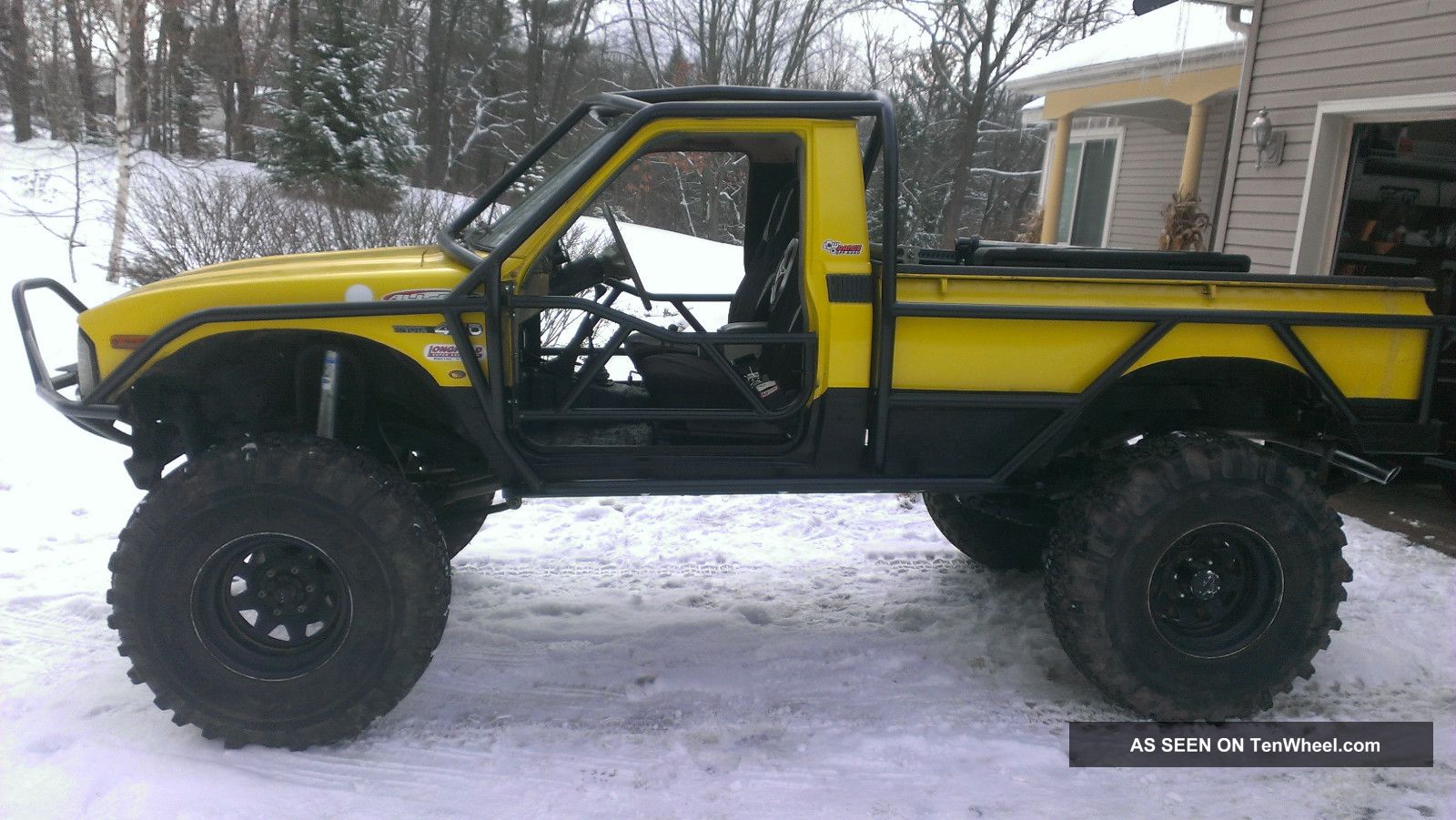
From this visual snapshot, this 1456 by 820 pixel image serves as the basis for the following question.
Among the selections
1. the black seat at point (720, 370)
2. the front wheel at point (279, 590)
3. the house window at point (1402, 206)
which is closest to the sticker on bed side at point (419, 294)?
the front wheel at point (279, 590)

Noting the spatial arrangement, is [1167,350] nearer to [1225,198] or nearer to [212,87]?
[1225,198]

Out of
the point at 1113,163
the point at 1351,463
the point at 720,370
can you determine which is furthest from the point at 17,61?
the point at 1351,463

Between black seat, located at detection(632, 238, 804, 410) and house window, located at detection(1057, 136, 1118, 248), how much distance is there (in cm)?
1340

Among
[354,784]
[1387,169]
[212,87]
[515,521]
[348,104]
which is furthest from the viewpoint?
[212,87]

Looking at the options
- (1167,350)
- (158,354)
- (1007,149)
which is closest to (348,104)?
(158,354)

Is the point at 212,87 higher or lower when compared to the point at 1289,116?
higher

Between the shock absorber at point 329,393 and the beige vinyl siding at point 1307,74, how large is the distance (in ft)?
23.4

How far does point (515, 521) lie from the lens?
525 cm

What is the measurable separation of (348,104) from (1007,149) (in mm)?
24119

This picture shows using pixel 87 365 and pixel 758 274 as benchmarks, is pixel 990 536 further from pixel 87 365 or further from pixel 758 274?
pixel 87 365

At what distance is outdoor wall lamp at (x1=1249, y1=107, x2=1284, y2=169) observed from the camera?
24.9 feet

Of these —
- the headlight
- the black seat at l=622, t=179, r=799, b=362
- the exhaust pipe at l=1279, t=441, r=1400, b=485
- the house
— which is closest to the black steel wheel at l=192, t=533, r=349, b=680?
the headlight

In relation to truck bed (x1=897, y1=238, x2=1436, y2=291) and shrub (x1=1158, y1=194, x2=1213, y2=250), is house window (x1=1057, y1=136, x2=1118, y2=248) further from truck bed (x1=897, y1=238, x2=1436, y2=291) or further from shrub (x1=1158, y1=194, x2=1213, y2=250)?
truck bed (x1=897, y1=238, x2=1436, y2=291)

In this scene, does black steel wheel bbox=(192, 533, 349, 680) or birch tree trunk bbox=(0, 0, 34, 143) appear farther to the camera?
birch tree trunk bbox=(0, 0, 34, 143)
